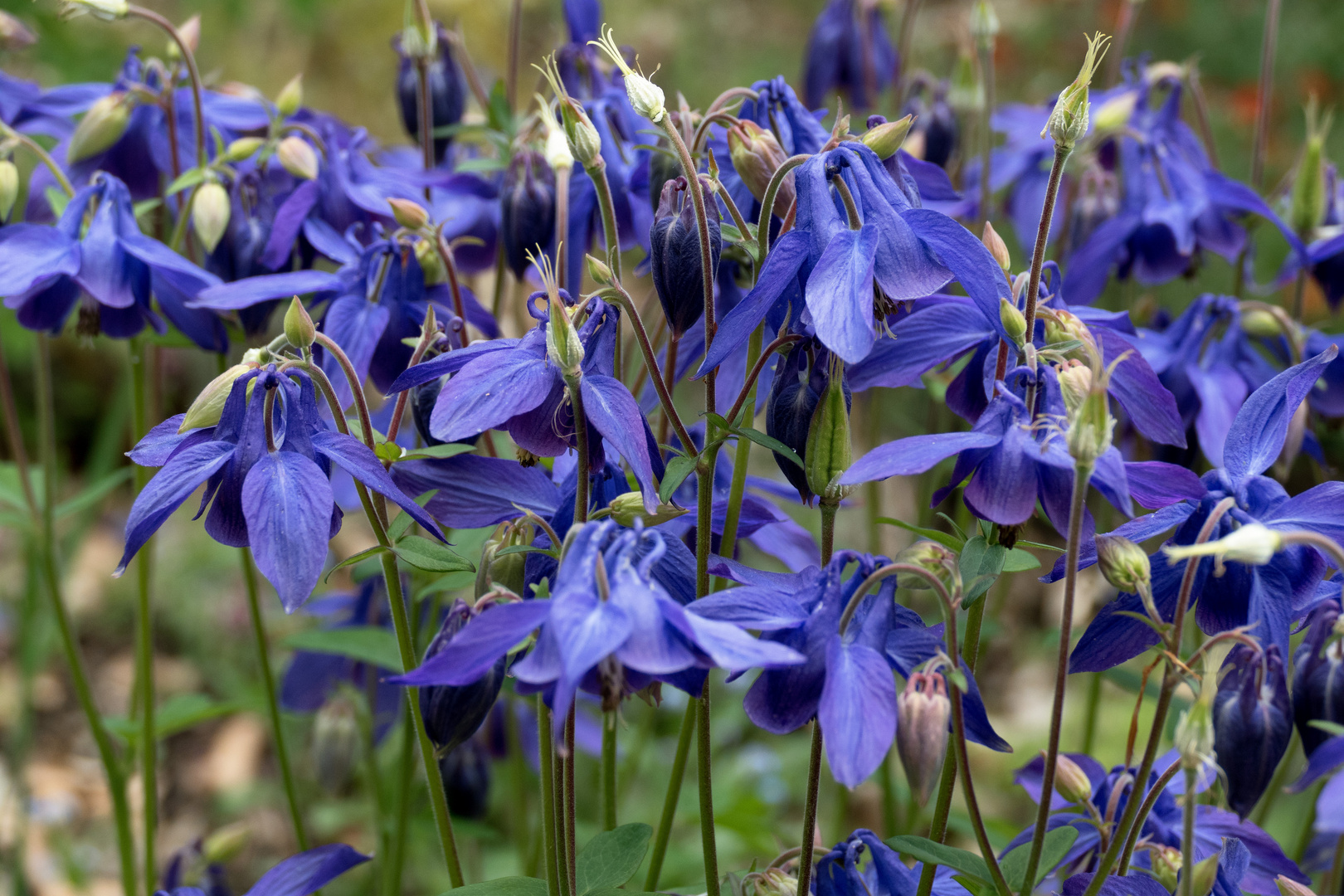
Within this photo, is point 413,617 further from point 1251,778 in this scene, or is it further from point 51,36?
point 51,36

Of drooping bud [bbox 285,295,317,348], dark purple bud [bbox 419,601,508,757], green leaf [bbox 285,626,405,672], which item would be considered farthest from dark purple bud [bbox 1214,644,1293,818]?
green leaf [bbox 285,626,405,672]

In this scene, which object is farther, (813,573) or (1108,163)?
(1108,163)

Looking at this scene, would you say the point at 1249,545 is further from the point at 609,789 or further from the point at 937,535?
the point at 609,789

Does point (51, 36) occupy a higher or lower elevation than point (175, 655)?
higher

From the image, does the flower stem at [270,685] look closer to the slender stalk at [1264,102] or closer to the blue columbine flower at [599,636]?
the blue columbine flower at [599,636]

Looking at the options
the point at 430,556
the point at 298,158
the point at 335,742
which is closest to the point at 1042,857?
the point at 430,556

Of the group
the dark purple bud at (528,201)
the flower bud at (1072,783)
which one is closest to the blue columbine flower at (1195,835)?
the flower bud at (1072,783)

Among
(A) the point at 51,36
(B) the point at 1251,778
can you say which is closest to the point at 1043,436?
(B) the point at 1251,778
